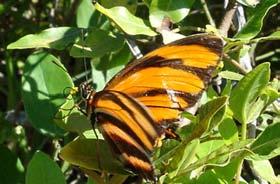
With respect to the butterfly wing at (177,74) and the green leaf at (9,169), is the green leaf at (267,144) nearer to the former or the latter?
the butterfly wing at (177,74)

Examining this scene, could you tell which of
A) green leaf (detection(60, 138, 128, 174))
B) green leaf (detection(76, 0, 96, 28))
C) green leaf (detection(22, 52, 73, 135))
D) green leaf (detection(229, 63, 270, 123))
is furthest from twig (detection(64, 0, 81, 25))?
green leaf (detection(229, 63, 270, 123))

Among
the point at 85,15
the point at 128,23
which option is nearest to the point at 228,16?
the point at 128,23

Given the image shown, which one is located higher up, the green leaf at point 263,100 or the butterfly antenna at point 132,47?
the green leaf at point 263,100

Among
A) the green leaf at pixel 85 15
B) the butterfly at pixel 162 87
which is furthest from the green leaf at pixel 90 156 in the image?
the green leaf at pixel 85 15

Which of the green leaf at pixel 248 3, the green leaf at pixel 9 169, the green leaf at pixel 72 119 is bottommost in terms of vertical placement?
the green leaf at pixel 9 169

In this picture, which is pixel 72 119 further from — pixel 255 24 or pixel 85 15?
pixel 85 15

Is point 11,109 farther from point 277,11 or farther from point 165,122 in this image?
point 165,122
